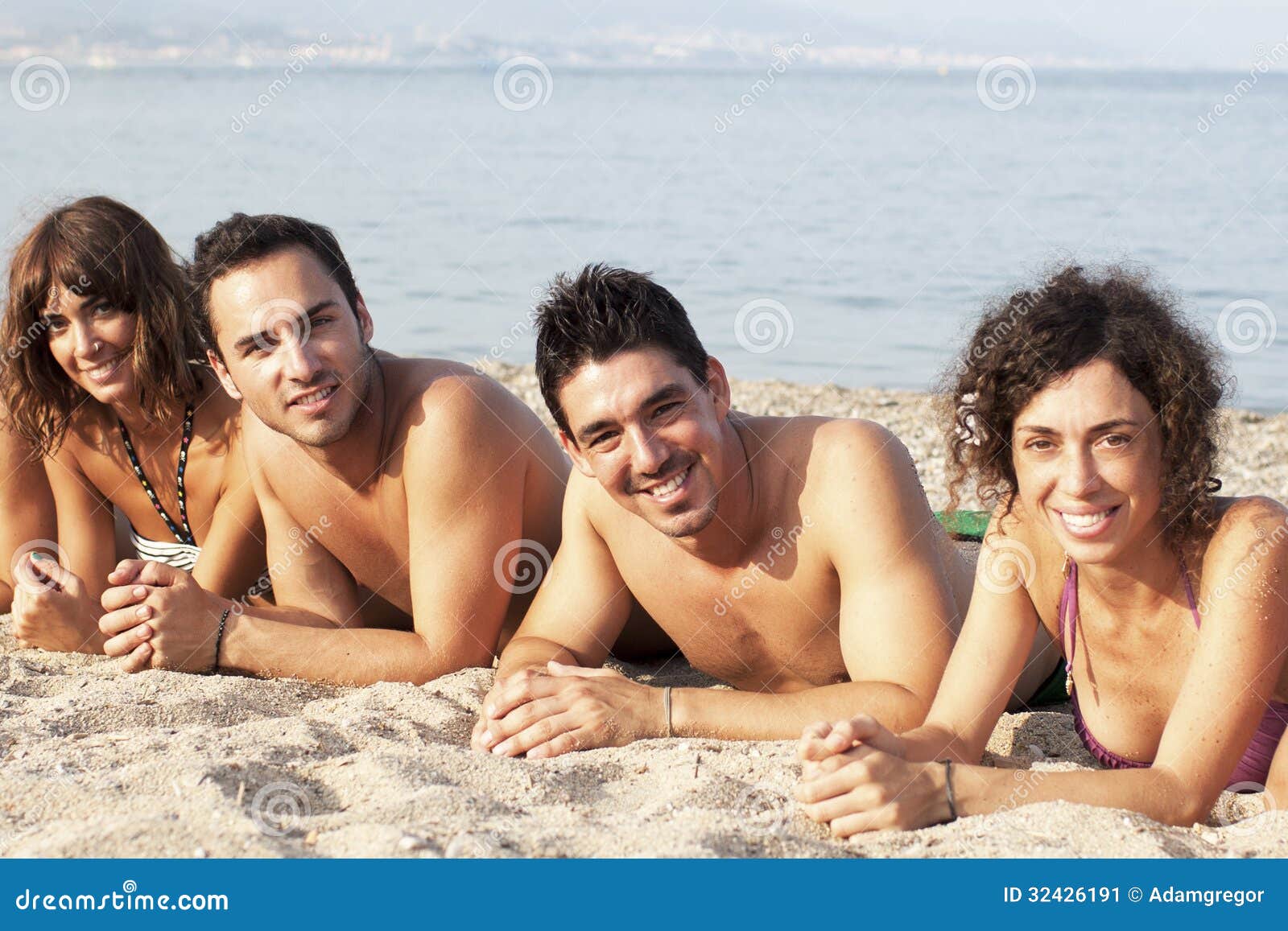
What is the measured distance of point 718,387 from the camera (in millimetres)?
3773

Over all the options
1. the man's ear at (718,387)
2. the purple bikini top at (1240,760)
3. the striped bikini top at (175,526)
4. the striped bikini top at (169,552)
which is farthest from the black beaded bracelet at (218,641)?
the purple bikini top at (1240,760)

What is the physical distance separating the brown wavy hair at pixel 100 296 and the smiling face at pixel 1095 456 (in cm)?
312

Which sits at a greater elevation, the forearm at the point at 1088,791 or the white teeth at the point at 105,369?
the white teeth at the point at 105,369

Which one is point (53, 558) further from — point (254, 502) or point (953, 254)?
point (953, 254)

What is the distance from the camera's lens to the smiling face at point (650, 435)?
354cm

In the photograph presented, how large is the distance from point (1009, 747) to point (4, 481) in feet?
12.6

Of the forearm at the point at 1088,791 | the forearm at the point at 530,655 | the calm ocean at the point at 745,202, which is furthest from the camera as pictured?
the calm ocean at the point at 745,202

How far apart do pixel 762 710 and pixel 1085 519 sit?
1.07 meters

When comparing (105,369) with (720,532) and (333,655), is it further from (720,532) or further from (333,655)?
(720,532)

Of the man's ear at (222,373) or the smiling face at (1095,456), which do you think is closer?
the smiling face at (1095,456)

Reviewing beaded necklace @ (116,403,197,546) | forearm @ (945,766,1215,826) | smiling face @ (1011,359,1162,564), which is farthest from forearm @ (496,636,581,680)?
beaded necklace @ (116,403,197,546)

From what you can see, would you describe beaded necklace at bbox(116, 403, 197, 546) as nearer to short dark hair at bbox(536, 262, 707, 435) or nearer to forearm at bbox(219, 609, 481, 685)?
forearm at bbox(219, 609, 481, 685)

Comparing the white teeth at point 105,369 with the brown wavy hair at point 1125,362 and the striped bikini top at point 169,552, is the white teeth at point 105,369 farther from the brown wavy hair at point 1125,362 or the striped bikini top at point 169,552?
the brown wavy hair at point 1125,362

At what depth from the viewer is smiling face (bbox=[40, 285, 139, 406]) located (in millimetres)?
4664
